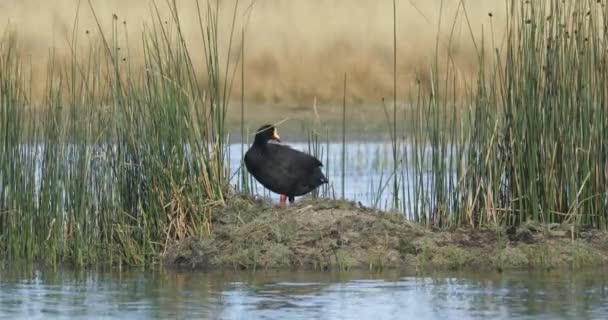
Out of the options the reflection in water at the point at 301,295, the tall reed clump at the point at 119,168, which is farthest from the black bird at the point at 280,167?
the reflection in water at the point at 301,295

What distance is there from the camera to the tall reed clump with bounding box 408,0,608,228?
39.4 ft

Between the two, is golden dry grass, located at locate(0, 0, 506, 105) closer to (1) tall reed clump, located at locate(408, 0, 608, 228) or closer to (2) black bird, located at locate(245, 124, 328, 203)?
(2) black bird, located at locate(245, 124, 328, 203)

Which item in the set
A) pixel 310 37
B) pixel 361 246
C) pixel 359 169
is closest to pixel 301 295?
pixel 361 246

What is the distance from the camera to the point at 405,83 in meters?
26.7

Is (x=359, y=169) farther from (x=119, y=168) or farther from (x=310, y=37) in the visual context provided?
(x=119, y=168)

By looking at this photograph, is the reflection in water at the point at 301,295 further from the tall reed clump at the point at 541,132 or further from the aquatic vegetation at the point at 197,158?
the tall reed clump at the point at 541,132

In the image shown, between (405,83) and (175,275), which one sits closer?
(175,275)

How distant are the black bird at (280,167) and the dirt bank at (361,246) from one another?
37.0 inches

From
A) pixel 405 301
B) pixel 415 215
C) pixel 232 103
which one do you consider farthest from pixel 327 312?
pixel 232 103

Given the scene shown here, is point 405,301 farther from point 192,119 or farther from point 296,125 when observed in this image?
point 296,125

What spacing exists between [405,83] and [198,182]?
15.0 meters

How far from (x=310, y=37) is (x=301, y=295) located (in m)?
17.5

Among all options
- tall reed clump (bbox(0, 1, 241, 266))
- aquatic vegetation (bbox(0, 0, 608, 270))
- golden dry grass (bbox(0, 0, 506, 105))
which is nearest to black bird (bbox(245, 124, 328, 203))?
aquatic vegetation (bbox(0, 0, 608, 270))

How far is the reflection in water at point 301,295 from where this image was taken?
398 inches
